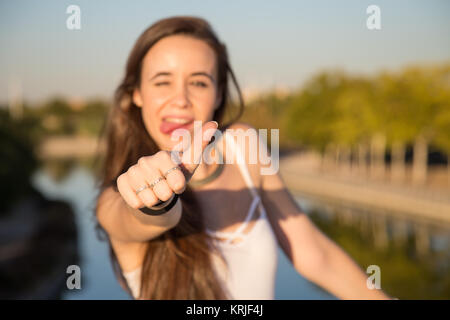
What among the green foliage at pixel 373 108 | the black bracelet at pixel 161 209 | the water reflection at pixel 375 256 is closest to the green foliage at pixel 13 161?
the water reflection at pixel 375 256

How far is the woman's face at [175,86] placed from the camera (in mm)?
1379

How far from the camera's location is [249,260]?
5.03 ft

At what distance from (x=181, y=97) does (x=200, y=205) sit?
0.35m

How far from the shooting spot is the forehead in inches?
55.2

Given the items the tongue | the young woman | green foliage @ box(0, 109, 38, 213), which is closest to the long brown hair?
the young woman

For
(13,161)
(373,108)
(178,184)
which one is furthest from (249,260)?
(373,108)

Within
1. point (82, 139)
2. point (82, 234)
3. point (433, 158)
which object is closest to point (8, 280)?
point (82, 234)

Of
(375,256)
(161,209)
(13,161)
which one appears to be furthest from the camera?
(13,161)

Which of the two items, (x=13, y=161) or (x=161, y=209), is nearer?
(x=161, y=209)

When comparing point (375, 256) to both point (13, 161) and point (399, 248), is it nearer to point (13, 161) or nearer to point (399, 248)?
point (399, 248)

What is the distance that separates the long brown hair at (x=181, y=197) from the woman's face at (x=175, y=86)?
0.04 m

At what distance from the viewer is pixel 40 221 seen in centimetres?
2389

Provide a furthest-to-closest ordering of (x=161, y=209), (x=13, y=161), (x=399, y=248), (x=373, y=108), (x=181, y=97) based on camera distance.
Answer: (x=373, y=108) < (x=13, y=161) < (x=399, y=248) < (x=181, y=97) < (x=161, y=209)

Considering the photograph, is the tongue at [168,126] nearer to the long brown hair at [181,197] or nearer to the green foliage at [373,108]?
the long brown hair at [181,197]
